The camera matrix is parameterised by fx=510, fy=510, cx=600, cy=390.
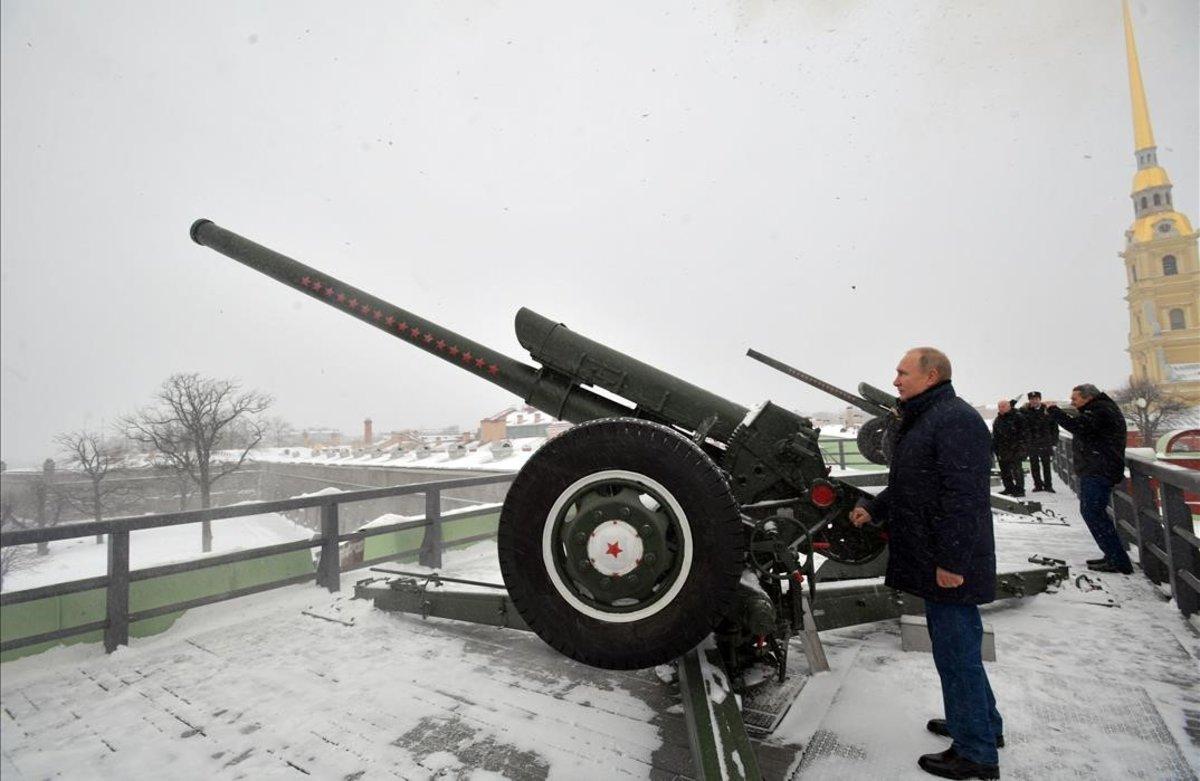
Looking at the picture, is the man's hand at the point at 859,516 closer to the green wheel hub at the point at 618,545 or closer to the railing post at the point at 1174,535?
the green wheel hub at the point at 618,545

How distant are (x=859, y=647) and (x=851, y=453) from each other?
14071 mm

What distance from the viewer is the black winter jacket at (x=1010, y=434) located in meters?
8.63

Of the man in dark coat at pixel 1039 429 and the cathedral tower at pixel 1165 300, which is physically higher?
the cathedral tower at pixel 1165 300

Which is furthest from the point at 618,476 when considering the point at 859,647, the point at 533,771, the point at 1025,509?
the point at 1025,509

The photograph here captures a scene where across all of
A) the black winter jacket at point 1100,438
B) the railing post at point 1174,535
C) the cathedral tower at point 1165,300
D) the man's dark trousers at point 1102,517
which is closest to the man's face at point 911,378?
the railing post at point 1174,535

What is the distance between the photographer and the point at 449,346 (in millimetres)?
3105

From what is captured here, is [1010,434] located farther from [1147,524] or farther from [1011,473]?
[1147,524]

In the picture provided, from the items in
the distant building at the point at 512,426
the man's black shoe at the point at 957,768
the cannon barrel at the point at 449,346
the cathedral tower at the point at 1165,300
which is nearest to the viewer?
the man's black shoe at the point at 957,768

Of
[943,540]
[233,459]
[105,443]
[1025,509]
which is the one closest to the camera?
[943,540]

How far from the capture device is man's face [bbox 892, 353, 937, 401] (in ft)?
7.20

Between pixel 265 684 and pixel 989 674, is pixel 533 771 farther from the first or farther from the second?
pixel 989 674

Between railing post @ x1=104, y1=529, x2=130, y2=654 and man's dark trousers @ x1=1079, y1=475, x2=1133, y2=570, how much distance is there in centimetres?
754

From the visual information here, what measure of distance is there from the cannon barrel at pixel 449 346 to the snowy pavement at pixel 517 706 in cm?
155

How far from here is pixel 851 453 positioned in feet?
51.9
